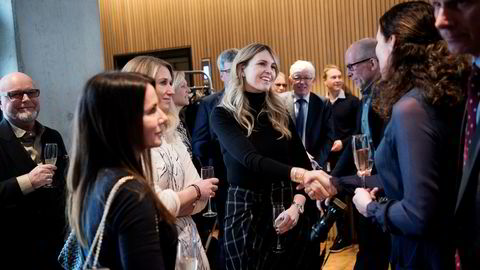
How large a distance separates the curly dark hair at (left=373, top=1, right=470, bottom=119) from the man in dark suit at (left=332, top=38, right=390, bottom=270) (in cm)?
98

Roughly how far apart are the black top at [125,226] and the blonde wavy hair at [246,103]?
1.58m

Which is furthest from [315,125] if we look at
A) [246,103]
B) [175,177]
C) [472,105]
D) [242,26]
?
[242,26]

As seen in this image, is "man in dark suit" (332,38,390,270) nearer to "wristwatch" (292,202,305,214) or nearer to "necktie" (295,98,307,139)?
"wristwatch" (292,202,305,214)

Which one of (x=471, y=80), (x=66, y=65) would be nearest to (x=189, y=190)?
(x=471, y=80)

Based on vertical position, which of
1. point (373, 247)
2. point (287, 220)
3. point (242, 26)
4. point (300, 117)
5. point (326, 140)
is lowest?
point (373, 247)

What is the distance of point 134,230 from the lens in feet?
4.57

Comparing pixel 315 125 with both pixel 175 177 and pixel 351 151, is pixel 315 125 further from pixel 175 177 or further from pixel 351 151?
pixel 175 177

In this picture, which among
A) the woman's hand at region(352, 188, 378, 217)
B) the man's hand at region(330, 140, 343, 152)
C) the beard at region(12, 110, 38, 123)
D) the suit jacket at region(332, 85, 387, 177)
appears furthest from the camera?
the man's hand at region(330, 140, 343, 152)

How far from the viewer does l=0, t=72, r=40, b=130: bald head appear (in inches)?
125

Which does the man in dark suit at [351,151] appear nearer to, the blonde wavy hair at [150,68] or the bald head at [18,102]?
the blonde wavy hair at [150,68]

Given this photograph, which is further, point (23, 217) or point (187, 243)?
point (23, 217)

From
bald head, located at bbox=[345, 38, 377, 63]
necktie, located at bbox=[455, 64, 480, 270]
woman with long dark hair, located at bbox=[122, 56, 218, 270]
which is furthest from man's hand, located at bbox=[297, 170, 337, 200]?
necktie, located at bbox=[455, 64, 480, 270]

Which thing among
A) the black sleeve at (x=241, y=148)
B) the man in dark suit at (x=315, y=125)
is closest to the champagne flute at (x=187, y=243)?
the black sleeve at (x=241, y=148)

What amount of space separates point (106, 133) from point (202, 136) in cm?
242
